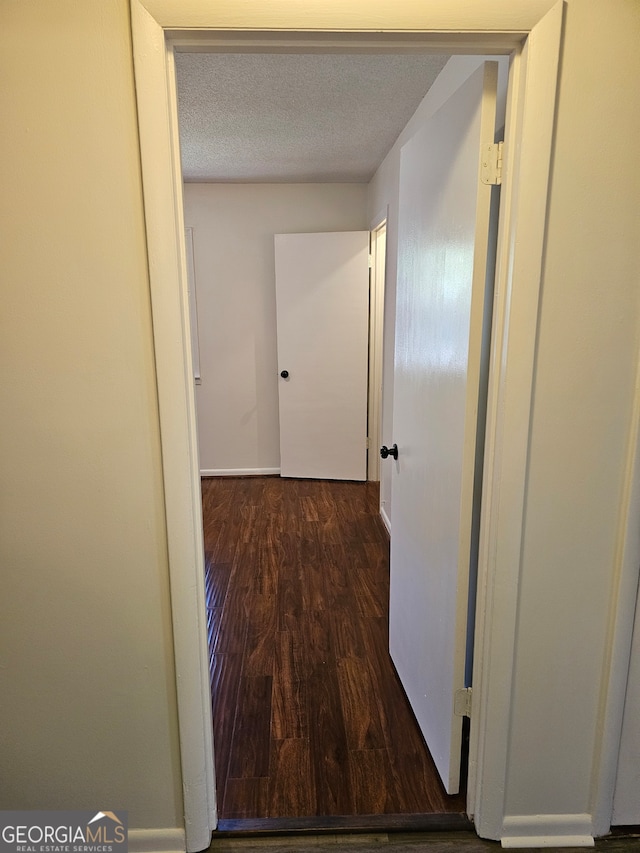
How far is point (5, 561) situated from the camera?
3.91 ft

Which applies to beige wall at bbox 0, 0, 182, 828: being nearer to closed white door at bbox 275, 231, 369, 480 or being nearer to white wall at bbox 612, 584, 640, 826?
white wall at bbox 612, 584, 640, 826

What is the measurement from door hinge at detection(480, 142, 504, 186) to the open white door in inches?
0.7

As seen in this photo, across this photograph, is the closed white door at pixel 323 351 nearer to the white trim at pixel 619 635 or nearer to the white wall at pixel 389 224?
the white wall at pixel 389 224

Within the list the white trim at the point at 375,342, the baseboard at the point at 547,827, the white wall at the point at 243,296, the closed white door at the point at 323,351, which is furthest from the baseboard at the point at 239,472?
the baseboard at the point at 547,827

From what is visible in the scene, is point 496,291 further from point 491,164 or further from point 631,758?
point 631,758

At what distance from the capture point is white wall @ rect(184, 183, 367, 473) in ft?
13.2

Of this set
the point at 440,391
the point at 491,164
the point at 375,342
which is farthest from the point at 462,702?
the point at 375,342

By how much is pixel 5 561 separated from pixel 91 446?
0.36m

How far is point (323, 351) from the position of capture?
4.05 m

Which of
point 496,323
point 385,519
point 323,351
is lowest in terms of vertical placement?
point 385,519

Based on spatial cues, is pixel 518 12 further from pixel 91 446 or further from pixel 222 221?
pixel 222 221

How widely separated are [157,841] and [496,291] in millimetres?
1676

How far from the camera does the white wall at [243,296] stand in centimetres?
403

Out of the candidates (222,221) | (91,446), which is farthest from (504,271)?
(222,221)
